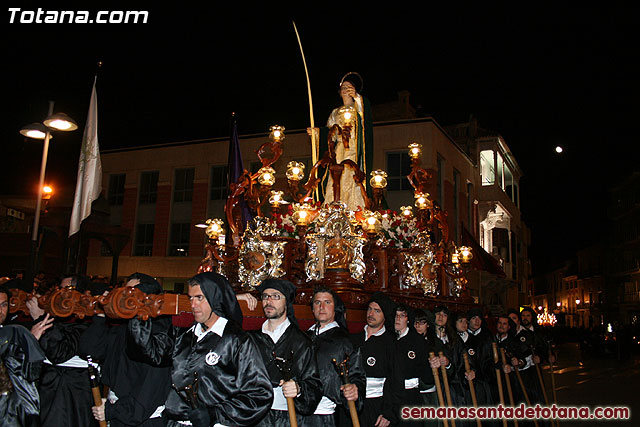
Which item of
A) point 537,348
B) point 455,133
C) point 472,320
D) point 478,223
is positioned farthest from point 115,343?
point 455,133

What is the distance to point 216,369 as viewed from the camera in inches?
140

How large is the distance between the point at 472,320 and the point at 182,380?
6064mm

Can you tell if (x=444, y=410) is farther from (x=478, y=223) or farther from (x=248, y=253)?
(x=478, y=223)

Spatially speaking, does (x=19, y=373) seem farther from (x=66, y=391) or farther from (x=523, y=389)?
(x=523, y=389)

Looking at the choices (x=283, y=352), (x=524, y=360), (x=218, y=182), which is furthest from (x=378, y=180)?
(x=218, y=182)

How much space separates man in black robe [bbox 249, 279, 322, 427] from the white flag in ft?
20.7

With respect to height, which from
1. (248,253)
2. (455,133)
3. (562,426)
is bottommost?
(562,426)

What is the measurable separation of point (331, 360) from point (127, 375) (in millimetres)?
1727

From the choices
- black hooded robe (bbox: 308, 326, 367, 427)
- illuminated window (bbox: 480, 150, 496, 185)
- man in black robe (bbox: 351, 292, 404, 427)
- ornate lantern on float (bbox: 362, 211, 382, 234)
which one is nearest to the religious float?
ornate lantern on float (bbox: 362, 211, 382, 234)

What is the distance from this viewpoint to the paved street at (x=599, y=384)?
44.9 ft

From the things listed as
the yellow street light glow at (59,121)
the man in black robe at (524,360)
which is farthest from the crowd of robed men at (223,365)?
the yellow street light glow at (59,121)

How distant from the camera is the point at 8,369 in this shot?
426 cm

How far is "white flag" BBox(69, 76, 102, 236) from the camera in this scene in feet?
31.4

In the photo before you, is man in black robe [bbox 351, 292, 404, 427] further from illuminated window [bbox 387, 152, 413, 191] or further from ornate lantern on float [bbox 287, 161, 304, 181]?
illuminated window [bbox 387, 152, 413, 191]
